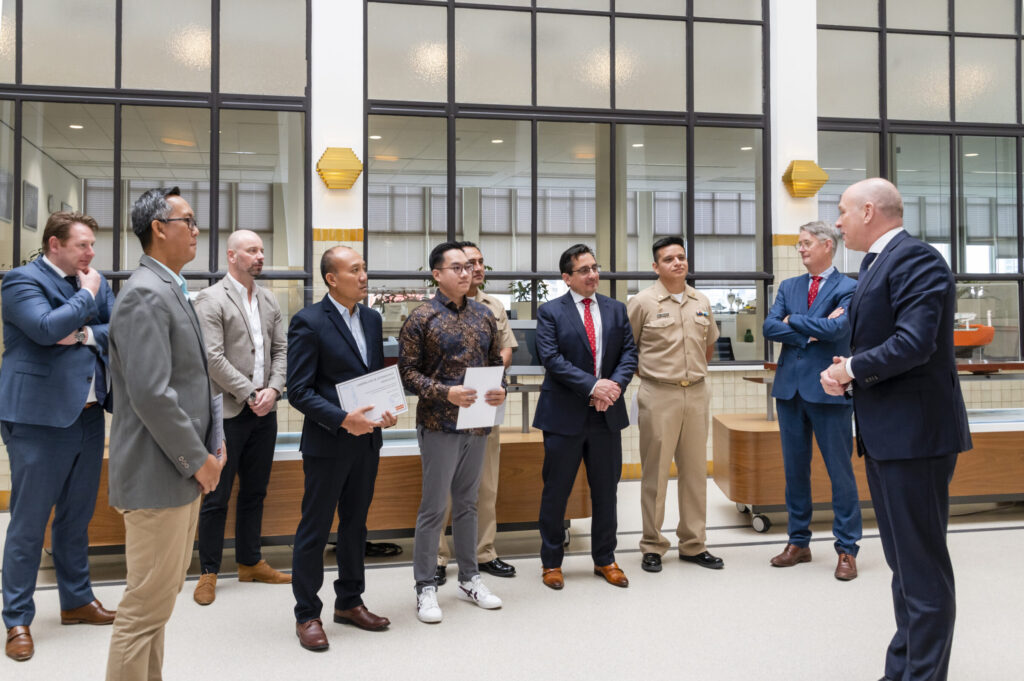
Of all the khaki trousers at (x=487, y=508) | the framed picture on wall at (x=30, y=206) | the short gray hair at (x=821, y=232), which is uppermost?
the framed picture on wall at (x=30, y=206)

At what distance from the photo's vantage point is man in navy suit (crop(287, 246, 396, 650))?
3268 millimetres

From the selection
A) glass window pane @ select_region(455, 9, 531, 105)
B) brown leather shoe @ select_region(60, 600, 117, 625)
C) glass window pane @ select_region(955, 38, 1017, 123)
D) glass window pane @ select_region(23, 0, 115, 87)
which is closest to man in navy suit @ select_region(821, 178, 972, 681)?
brown leather shoe @ select_region(60, 600, 117, 625)

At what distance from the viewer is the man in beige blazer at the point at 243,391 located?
395cm

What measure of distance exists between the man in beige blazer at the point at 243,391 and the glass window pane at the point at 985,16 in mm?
7515

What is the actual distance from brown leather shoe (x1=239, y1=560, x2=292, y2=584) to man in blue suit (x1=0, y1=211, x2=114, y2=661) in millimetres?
756

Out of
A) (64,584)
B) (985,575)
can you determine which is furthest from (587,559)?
(64,584)

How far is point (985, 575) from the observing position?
4273 millimetres

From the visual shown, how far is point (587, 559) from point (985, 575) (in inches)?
83.6

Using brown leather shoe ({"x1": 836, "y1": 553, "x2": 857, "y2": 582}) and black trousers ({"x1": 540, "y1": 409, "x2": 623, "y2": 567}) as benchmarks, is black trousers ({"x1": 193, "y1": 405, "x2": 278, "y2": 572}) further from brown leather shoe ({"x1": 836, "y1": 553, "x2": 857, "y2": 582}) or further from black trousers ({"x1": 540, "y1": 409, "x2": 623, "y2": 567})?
brown leather shoe ({"x1": 836, "y1": 553, "x2": 857, "y2": 582})

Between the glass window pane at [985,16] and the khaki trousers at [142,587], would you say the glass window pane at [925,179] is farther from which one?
the khaki trousers at [142,587]

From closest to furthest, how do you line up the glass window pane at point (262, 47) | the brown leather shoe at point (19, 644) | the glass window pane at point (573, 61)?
the brown leather shoe at point (19, 644), the glass window pane at point (262, 47), the glass window pane at point (573, 61)

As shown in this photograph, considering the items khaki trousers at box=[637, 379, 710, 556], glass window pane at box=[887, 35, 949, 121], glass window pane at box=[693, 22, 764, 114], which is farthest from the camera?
glass window pane at box=[887, 35, 949, 121]

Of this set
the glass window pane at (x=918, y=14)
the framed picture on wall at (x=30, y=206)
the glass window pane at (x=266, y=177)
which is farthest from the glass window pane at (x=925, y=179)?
the framed picture on wall at (x=30, y=206)

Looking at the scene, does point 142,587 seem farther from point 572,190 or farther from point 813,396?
point 572,190
